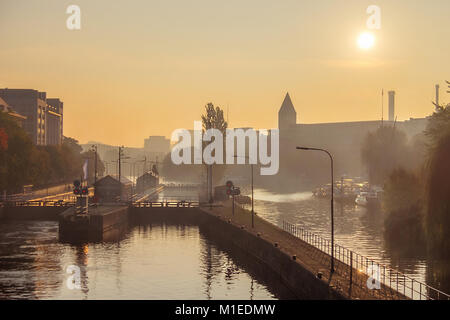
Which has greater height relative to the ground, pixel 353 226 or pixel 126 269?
pixel 353 226

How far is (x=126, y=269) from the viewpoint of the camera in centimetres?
6378

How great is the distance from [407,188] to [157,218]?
42.3 m

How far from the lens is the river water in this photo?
176 feet

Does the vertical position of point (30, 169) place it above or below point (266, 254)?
above

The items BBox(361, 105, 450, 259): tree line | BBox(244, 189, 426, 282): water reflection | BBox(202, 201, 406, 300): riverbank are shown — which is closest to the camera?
BBox(202, 201, 406, 300): riverbank

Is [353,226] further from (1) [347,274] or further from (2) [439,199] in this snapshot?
(1) [347,274]

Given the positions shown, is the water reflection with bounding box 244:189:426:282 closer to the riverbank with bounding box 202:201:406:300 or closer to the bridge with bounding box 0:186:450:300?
the bridge with bounding box 0:186:450:300

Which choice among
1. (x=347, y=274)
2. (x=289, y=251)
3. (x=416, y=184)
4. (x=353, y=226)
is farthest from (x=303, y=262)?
(x=353, y=226)

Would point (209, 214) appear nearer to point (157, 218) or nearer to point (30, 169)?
point (157, 218)

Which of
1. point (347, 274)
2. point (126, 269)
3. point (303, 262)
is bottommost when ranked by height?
point (126, 269)

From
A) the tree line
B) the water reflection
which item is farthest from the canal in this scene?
the tree line

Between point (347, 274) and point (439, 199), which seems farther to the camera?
point (439, 199)
